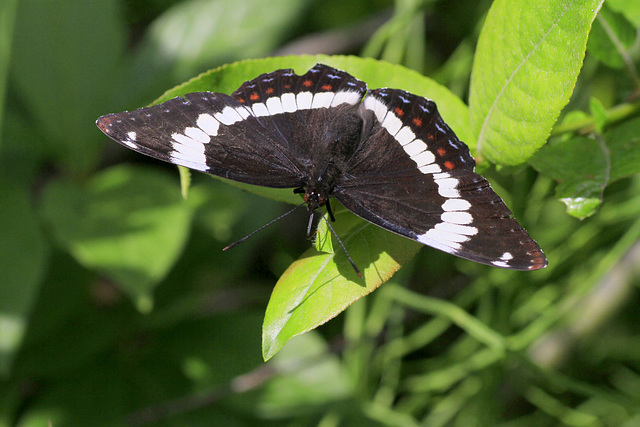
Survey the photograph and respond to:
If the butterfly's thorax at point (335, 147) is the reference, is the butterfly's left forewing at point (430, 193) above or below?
below

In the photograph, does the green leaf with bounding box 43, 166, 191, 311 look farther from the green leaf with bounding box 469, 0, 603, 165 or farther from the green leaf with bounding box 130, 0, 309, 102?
the green leaf with bounding box 469, 0, 603, 165

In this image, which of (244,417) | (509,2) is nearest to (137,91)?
(244,417)

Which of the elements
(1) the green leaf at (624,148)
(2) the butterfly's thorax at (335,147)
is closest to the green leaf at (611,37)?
(1) the green leaf at (624,148)

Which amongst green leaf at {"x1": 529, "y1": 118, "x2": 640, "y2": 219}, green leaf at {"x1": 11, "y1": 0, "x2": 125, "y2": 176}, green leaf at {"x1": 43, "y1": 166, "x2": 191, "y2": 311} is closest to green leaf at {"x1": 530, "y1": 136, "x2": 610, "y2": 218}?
green leaf at {"x1": 529, "y1": 118, "x2": 640, "y2": 219}

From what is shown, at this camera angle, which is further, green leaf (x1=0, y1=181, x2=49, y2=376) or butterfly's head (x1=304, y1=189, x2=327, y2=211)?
green leaf (x1=0, y1=181, x2=49, y2=376)

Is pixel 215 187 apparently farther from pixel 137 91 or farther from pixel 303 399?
pixel 303 399

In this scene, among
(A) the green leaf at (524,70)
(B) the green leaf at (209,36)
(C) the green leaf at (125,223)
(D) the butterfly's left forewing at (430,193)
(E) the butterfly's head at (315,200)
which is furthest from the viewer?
(B) the green leaf at (209,36)

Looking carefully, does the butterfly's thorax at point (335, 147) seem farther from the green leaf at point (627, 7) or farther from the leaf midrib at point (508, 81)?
the green leaf at point (627, 7)
